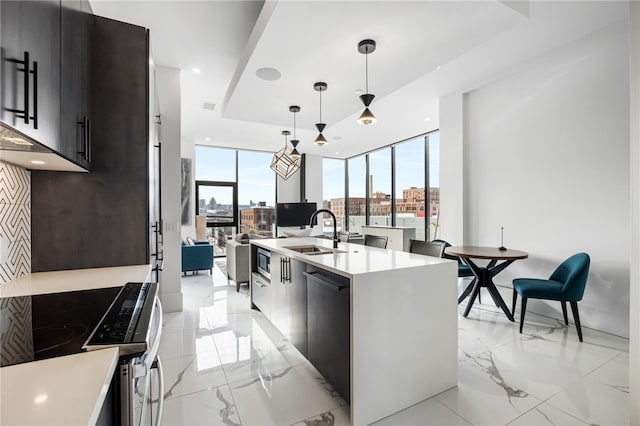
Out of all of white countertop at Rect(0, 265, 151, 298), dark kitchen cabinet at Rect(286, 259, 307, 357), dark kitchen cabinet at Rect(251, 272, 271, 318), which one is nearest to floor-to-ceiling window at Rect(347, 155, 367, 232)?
dark kitchen cabinet at Rect(251, 272, 271, 318)

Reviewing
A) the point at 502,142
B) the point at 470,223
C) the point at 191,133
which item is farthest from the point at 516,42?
the point at 191,133

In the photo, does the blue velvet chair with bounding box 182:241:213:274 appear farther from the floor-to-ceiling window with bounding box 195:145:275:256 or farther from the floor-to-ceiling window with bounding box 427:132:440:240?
the floor-to-ceiling window with bounding box 427:132:440:240

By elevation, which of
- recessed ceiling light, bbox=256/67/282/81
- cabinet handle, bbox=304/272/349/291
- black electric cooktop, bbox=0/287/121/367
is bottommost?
cabinet handle, bbox=304/272/349/291

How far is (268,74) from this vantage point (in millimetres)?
3047

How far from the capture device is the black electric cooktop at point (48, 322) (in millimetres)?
853

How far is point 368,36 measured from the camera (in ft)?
7.79

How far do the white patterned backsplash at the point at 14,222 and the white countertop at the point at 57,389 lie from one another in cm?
119

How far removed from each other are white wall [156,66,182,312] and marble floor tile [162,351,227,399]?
1387mm

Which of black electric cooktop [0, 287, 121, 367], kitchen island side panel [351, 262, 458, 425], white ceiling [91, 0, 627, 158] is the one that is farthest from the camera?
white ceiling [91, 0, 627, 158]

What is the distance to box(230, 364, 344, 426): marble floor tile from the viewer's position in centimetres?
180

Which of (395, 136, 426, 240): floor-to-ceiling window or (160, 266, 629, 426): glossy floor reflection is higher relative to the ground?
(395, 136, 426, 240): floor-to-ceiling window

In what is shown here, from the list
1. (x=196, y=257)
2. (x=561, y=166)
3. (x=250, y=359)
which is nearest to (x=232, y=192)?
(x=196, y=257)

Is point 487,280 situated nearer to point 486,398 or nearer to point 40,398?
point 486,398

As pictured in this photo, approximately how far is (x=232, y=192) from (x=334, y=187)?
3.26 meters
